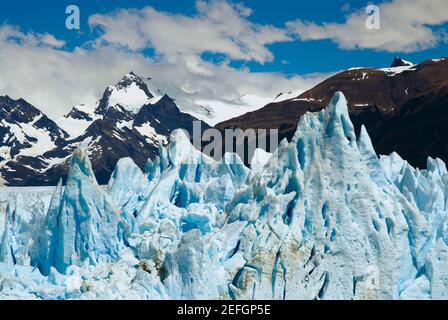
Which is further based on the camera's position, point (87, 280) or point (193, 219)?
point (193, 219)

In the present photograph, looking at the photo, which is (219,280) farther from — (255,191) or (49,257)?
(49,257)

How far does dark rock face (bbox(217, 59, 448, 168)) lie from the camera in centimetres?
12562

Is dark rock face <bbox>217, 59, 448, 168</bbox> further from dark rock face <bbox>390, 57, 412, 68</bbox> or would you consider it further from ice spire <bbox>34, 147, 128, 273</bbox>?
ice spire <bbox>34, 147, 128, 273</bbox>

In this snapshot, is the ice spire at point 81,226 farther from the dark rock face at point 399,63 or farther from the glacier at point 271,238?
the dark rock face at point 399,63

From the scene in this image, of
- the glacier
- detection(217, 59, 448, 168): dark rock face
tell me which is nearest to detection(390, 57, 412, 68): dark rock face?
detection(217, 59, 448, 168): dark rock face

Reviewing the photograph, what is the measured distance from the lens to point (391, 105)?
14425 centimetres

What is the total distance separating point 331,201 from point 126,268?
7.49m

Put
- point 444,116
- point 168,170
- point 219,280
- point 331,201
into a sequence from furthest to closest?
point 444,116 < point 168,170 < point 331,201 < point 219,280

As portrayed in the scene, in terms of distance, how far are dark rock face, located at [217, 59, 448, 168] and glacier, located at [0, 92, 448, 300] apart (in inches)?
3311

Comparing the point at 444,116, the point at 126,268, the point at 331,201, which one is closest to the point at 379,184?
the point at 331,201

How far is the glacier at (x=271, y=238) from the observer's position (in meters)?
32.6

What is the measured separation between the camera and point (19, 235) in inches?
1542

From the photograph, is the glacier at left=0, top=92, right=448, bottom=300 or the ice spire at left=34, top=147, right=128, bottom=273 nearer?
the glacier at left=0, top=92, right=448, bottom=300

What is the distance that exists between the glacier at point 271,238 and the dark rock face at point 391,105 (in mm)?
84104
